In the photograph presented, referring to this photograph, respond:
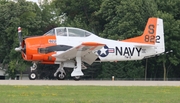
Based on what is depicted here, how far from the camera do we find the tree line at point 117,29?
43.2m

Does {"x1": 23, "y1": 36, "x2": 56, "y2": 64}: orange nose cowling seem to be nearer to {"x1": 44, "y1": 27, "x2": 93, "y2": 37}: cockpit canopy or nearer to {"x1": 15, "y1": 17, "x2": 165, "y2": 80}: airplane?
{"x1": 15, "y1": 17, "x2": 165, "y2": 80}: airplane

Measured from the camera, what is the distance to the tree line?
4316 cm

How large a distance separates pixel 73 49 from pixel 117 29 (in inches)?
748

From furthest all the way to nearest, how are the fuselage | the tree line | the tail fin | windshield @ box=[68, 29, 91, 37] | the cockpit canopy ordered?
the tree line, the tail fin, windshield @ box=[68, 29, 91, 37], the cockpit canopy, the fuselage

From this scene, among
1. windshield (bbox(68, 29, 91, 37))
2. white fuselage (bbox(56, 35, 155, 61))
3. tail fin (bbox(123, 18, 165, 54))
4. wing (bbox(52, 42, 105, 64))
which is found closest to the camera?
wing (bbox(52, 42, 105, 64))

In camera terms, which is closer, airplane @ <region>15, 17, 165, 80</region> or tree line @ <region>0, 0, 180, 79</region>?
airplane @ <region>15, 17, 165, 80</region>

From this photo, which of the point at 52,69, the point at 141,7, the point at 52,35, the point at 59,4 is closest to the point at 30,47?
the point at 52,35

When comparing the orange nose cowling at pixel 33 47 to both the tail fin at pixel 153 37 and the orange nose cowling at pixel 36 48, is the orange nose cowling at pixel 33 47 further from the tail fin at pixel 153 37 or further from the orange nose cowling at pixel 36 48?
the tail fin at pixel 153 37

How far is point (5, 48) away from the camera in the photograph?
157 ft

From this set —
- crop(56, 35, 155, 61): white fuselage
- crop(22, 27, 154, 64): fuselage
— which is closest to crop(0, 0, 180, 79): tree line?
crop(56, 35, 155, 61): white fuselage

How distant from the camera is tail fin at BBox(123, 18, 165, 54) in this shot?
3036 cm

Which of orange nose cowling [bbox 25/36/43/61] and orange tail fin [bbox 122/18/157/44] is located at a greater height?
orange tail fin [bbox 122/18/157/44]

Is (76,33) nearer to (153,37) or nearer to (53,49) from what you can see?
(53,49)

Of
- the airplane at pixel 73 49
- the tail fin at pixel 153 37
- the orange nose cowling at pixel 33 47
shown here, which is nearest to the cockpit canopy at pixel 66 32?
the airplane at pixel 73 49
